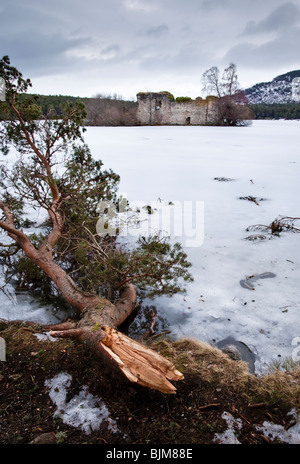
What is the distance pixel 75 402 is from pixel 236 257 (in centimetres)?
334

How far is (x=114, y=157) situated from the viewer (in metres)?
12.8

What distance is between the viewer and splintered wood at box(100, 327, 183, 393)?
89.5 inches

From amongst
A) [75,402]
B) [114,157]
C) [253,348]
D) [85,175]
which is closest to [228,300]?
[253,348]

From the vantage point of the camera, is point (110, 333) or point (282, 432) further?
point (110, 333)

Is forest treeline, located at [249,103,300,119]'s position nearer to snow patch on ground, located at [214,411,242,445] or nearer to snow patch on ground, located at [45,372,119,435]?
snow patch on ground, located at [214,411,242,445]

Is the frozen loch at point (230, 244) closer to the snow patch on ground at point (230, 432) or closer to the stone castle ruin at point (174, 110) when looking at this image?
the snow patch on ground at point (230, 432)

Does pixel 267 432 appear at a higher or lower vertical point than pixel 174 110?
lower

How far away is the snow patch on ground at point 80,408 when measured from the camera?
7.25 ft

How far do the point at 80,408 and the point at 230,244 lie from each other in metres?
3.76

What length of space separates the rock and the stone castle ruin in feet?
92.9

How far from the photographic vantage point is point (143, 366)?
2363 millimetres

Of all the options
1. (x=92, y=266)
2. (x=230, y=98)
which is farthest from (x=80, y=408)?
(x=230, y=98)
